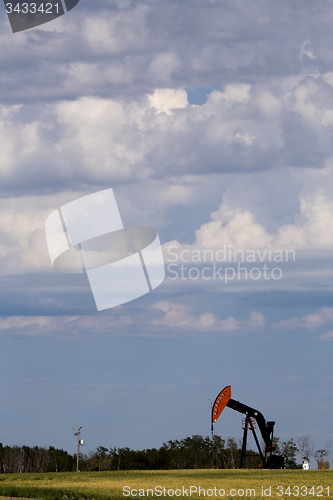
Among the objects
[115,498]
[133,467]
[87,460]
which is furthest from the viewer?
[87,460]

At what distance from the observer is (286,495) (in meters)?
28.0

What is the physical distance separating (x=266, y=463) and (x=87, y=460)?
54035 mm

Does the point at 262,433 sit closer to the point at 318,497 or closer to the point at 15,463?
the point at 318,497

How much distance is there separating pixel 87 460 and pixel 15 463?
12095mm

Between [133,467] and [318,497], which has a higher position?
[318,497]

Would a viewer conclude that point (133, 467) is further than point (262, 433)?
Yes

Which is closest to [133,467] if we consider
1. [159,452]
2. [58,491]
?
[159,452]

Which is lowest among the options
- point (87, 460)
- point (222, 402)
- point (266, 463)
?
point (87, 460)

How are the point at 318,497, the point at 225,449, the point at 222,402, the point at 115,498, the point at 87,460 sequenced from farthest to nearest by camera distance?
1. the point at 87,460
2. the point at 225,449
3. the point at 222,402
4. the point at 318,497
5. the point at 115,498

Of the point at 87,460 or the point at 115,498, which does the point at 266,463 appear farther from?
the point at 87,460

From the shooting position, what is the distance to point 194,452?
302 ft

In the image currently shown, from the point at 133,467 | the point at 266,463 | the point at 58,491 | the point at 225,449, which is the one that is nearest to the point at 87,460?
the point at 133,467

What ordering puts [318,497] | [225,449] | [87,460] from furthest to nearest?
[87,460], [225,449], [318,497]

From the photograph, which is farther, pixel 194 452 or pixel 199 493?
pixel 194 452
